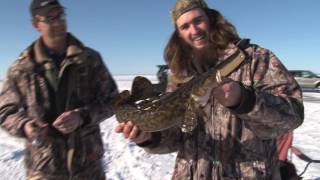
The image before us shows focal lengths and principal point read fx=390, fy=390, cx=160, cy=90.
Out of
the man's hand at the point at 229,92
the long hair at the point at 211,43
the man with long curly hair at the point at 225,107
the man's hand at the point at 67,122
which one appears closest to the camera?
the man's hand at the point at 229,92

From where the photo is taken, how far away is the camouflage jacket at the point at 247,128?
6.19 feet

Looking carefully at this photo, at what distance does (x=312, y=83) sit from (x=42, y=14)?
2815cm

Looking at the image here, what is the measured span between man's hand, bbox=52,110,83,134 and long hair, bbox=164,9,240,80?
861mm

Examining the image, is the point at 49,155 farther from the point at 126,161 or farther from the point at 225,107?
the point at 126,161

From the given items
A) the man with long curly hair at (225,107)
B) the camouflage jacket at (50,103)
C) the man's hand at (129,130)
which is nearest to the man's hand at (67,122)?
the camouflage jacket at (50,103)

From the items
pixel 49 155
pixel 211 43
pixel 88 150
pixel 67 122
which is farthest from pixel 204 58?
pixel 49 155

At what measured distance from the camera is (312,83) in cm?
2853

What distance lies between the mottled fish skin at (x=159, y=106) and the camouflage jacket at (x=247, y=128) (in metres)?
0.20

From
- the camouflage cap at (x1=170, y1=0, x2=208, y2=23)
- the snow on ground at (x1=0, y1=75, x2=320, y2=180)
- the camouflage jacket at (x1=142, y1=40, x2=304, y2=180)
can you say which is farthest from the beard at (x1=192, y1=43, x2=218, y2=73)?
the snow on ground at (x1=0, y1=75, x2=320, y2=180)

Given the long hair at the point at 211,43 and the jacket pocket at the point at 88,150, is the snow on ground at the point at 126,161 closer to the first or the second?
the jacket pocket at the point at 88,150

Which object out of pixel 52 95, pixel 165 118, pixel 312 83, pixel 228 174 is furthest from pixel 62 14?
pixel 312 83

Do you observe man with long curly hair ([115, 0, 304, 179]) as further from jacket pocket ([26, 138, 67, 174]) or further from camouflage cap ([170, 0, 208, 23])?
jacket pocket ([26, 138, 67, 174])

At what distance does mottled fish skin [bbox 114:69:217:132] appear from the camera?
191cm

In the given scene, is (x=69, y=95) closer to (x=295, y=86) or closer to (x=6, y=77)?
(x=6, y=77)
